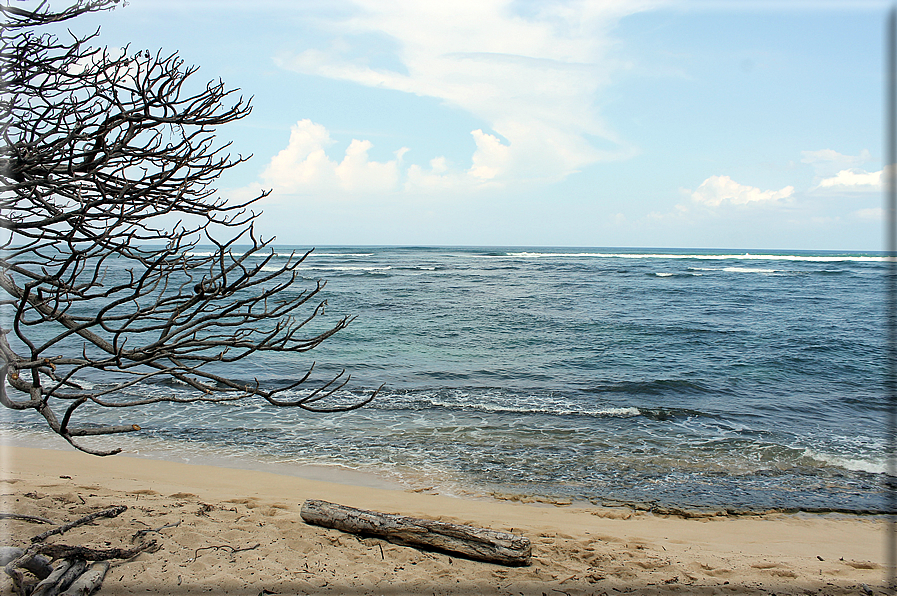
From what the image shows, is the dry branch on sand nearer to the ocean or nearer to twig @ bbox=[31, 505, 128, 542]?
twig @ bbox=[31, 505, 128, 542]

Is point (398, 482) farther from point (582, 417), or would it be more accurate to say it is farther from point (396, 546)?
point (582, 417)

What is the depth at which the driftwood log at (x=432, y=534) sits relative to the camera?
4012mm

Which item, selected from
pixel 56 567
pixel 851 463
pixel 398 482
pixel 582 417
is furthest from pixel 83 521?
pixel 851 463

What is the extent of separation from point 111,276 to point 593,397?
37059mm

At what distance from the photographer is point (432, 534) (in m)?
4.18

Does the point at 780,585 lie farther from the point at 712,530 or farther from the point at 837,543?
the point at 837,543

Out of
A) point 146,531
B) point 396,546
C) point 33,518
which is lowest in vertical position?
point 396,546

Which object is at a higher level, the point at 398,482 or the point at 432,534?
the point at 432,534

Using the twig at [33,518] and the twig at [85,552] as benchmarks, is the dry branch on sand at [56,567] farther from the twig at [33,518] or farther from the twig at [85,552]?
the twig at [33,518]

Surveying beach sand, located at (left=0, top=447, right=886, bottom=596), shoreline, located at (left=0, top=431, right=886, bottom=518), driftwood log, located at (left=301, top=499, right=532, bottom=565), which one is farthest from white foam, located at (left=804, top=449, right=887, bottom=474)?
driftwood log, located at (left=301, top=499, right=532, bottom=565)

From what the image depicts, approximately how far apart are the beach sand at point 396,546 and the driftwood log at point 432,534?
0.07 meters

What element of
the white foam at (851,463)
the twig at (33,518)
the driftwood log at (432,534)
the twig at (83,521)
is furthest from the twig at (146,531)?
the white foam at (851,463)

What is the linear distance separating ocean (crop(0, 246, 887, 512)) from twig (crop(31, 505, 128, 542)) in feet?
8.09

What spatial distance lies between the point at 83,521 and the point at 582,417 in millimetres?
7053
